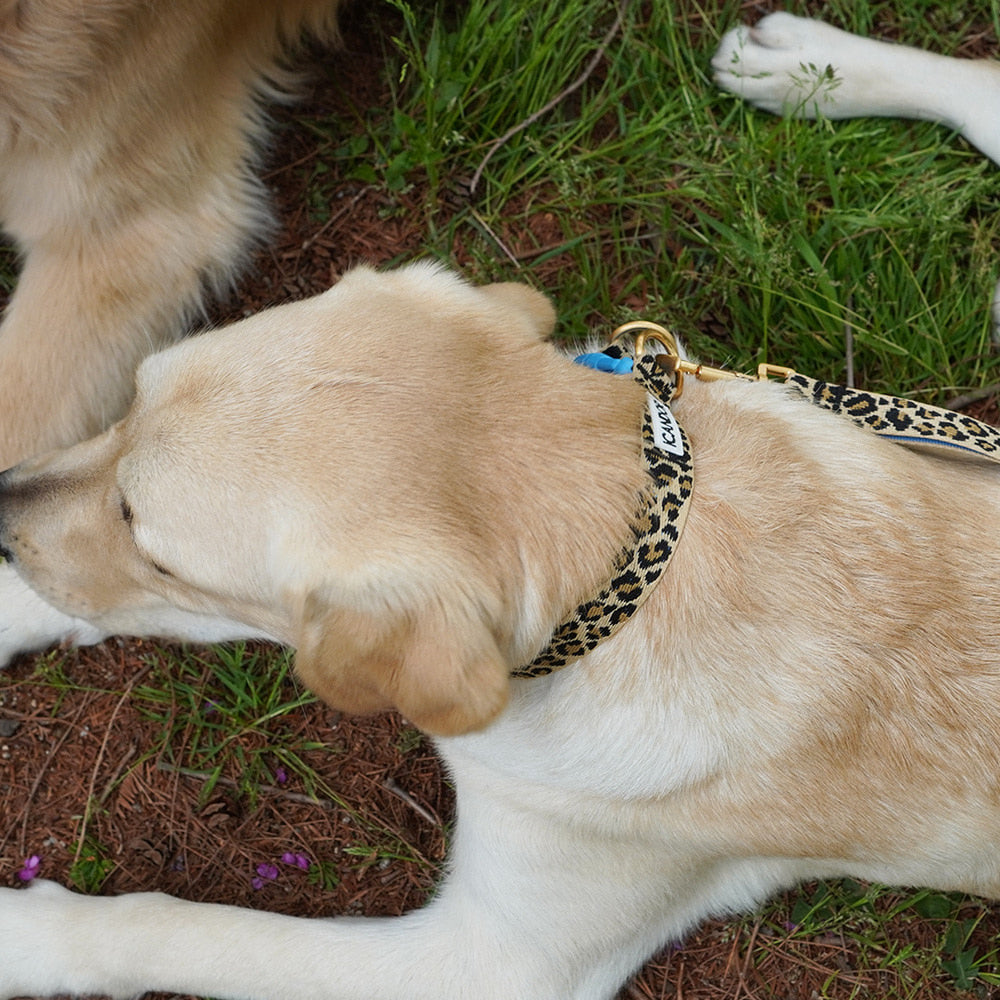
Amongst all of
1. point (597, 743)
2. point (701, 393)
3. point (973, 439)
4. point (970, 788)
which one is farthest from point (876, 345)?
point (597, 743)

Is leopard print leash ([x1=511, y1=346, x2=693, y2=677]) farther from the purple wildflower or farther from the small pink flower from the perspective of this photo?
the small pink flower

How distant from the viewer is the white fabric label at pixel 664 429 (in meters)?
1.99

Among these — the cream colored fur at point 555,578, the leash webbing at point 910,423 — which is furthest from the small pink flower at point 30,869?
the leash webbing at point 910,423

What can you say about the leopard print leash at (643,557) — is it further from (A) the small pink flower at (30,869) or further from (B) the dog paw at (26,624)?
(A) the small pink flower at (30,869)

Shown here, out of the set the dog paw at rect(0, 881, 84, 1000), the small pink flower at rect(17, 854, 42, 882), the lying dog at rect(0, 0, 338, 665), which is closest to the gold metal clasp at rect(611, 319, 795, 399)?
the lying dog at rect(0, 0, 338, 665)

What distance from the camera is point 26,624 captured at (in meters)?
3.07

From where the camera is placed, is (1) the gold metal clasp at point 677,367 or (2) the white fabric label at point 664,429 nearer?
(2) the white fabric label at point 664,429

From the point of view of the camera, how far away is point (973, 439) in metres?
2.32

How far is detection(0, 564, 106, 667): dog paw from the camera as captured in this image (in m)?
3.06

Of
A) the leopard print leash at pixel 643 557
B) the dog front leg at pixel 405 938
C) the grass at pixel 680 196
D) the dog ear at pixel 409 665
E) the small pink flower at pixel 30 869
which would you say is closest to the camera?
the dog ear at pixel 409 665

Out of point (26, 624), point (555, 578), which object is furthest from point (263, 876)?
point (555, 578)

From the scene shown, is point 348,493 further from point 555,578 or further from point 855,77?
point 855,77

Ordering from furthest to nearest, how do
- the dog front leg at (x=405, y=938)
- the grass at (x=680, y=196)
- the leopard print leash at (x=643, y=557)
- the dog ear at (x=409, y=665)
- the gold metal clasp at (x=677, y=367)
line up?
the grass at (x=680, y=196) → the dog front leg at (x=405, y=938) → the gold metal clasp at (x=677, y=367) → the leopard print leash at (x=643, y=557) → the dog ear at (x=409, y=665)

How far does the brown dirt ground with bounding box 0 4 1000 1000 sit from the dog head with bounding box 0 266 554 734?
1.25 meters
